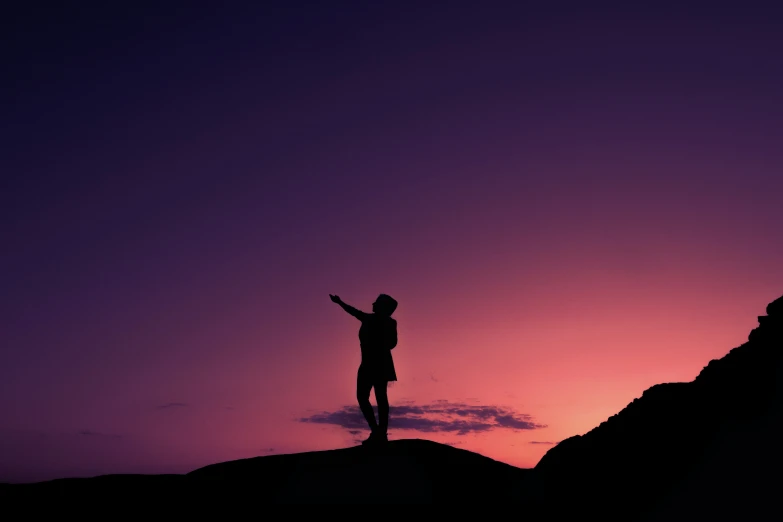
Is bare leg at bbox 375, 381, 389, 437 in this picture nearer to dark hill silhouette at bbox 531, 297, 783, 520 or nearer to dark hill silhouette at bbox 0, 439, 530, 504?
dark hill silhouette at bbox 0, 439, 530, 504

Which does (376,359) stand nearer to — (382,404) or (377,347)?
(377,347)

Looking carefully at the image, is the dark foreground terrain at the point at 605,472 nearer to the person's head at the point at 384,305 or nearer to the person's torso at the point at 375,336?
the person's torso at the point at 375,336

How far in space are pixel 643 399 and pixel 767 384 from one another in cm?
287

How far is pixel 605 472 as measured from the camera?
13.3 metres

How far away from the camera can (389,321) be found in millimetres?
15984

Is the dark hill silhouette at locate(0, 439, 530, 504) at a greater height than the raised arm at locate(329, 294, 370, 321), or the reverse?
the raised arm at locate(329, 294, 370, 321)

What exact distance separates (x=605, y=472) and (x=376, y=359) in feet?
17.4

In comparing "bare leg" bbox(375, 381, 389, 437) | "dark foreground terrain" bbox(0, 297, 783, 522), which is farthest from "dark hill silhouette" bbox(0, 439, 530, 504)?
"bare leg" bbox(375, 381, 389, 437)

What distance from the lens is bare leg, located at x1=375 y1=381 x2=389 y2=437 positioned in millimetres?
15688

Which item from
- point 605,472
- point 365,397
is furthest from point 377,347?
point 605,472

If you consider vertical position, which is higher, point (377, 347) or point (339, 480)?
point (377, 347)

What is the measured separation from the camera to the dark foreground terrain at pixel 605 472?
11422 millimetres

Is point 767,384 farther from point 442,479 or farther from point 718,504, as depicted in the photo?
point 442,479

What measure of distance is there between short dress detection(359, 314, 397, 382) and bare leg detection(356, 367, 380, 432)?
0.12 m
